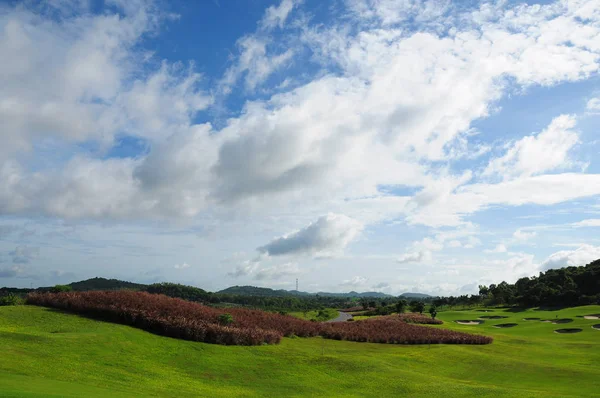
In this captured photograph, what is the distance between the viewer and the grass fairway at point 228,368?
19.0 m

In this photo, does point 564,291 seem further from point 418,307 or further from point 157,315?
point 157,315

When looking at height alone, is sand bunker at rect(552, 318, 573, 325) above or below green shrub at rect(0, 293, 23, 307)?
below

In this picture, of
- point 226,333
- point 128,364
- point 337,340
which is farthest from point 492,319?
point 128,364

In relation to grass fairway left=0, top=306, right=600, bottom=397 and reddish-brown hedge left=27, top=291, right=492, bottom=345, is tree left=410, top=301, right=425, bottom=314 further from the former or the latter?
reddish-brown hedge left=27, top=291, right=492, bottom=345

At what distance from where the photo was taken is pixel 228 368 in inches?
993

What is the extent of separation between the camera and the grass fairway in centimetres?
1905

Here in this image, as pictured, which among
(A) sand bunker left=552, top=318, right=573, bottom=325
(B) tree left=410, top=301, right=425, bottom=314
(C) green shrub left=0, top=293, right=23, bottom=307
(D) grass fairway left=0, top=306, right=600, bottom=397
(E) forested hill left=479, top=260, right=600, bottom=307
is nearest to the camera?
(D) grass fairway left=0, top=306, right=600, bottom=397

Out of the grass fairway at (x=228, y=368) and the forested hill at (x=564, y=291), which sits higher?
the forested hill at (x=564, y=291)

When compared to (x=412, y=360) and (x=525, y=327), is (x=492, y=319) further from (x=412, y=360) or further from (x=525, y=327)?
(x=412, y=360)

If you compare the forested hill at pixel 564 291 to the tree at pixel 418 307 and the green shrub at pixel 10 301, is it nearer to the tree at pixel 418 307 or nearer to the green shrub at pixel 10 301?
the tree at pixel 418 307

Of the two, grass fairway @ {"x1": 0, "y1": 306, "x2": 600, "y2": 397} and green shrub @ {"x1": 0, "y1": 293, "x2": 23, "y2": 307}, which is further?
green shrub @ {"x1": 0, "y1": 293, "x2": 23, "y2": 307}

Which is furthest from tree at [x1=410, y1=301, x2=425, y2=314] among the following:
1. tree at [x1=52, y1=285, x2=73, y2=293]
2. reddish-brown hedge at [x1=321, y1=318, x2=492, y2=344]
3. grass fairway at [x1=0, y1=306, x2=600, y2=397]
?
tree at [x1=52, y1=285, x2=73, y2=293]

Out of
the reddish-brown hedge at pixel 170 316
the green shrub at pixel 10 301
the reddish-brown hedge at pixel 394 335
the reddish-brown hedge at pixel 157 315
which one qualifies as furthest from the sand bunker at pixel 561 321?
the green shrub at pixel 10 301

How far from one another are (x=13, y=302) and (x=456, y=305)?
127 metres
